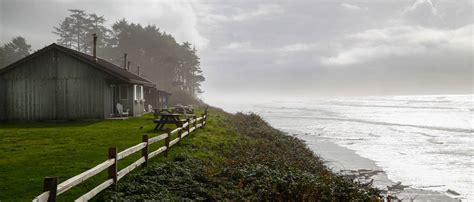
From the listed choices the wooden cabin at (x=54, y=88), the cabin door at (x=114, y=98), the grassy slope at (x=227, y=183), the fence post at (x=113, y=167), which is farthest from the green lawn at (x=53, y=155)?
the cabin door at (x=114, y=98)

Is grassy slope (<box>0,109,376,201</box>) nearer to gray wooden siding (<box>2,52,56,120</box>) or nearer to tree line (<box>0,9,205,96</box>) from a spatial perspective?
gray wooden siding (<box>2,52,56,120</box>)

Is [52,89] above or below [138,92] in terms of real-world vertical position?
above

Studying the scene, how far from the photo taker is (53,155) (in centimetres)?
1359

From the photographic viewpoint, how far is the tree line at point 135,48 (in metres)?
74.9

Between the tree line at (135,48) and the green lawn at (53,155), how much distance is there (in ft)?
175

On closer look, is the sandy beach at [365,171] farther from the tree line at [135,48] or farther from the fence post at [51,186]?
the tree line at [135,48]

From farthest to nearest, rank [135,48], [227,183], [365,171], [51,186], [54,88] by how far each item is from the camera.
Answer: [135,48], [54,88], [365,171], [227,183], [51,186]

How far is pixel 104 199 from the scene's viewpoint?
8.65 metres

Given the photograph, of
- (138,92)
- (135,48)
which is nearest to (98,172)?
(138,92)

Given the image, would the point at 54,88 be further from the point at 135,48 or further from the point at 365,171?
the point at 135,48

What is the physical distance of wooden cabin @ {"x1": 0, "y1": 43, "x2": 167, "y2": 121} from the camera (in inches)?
1083

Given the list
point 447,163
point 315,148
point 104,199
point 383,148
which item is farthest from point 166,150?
point 383,148

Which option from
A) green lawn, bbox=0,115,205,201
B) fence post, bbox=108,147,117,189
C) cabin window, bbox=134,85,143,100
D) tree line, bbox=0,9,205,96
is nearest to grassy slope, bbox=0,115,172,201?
green lawn, bbox=0,115,205,201

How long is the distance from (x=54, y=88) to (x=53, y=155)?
52.4ft
